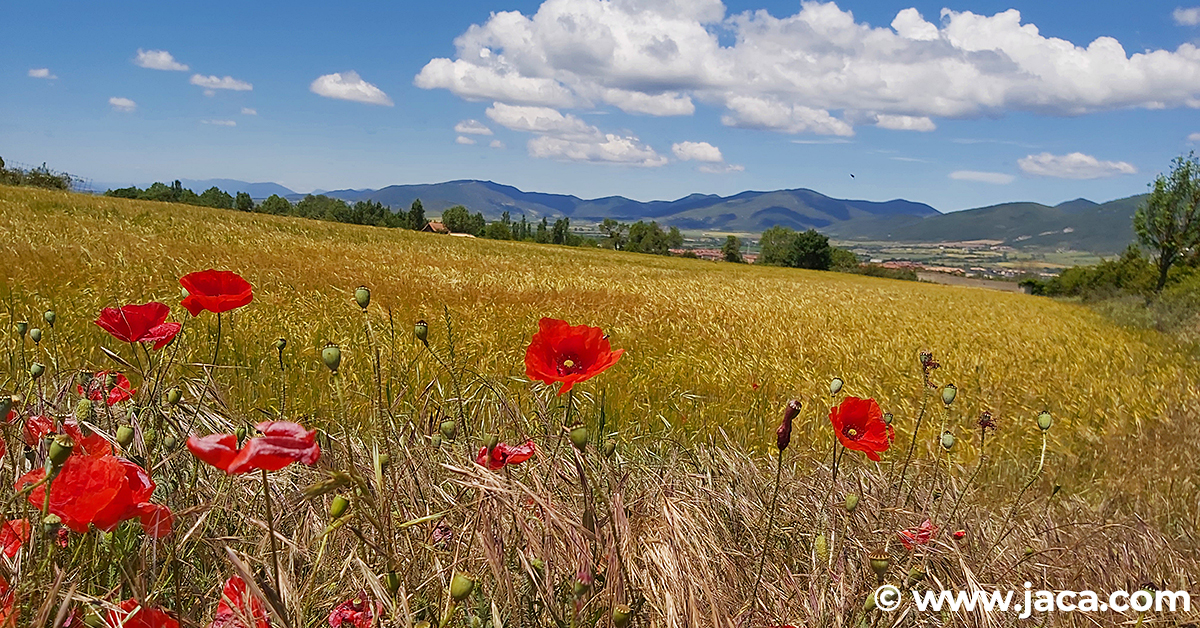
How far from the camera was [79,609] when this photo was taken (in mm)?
1117

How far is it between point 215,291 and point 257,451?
97 centimetres

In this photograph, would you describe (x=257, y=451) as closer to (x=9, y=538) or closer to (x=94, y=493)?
(x=94, y=493)

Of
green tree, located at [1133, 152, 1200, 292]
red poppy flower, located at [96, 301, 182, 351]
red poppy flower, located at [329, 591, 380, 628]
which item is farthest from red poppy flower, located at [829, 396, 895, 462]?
green tree, located at [1133, 152, 1200, 292]

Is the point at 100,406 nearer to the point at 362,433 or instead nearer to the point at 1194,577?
the point at 362,433

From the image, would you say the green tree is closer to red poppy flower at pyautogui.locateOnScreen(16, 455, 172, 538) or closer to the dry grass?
the dry grass

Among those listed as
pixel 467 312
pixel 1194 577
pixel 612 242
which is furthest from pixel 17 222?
pixel 612 242

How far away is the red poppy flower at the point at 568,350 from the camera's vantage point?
135 cm

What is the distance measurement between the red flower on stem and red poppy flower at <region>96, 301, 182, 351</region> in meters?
0.78

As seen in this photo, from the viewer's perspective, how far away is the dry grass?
129 centimetres

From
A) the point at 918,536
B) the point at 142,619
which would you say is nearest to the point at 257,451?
the point at 142,619

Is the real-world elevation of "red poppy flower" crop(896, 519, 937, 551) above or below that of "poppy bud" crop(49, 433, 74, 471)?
below

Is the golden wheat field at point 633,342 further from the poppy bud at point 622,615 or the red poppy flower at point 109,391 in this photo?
the poppy bud at point 622,615

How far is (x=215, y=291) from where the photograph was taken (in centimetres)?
154

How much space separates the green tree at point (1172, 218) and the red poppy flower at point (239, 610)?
95.4ft
